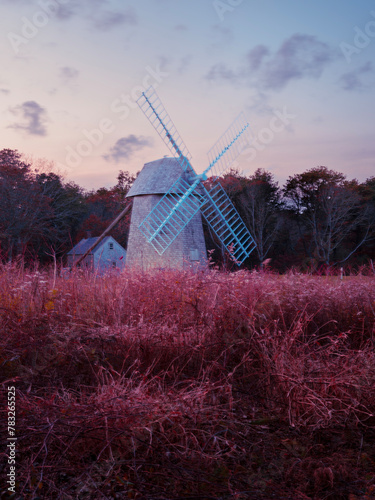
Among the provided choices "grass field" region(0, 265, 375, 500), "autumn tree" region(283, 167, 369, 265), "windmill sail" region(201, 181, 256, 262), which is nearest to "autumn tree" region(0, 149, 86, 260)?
"windmill sail" region(201, 181, 256, 262)

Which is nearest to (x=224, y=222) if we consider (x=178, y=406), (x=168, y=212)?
(x=168, y=212)

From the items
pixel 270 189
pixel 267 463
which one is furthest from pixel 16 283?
pixel 270 189

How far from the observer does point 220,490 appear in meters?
2.68

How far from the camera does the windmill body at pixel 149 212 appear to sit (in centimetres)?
1825

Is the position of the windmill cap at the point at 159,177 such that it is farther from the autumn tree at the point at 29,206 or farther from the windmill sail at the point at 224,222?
the autumn tree at the point at 29,206

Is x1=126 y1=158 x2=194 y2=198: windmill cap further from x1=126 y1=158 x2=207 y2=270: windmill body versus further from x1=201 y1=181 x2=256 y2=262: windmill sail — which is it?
x1=201 y1=181 x2=256 y2=262: windmill sail

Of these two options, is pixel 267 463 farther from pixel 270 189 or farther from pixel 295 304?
pixel 270 189

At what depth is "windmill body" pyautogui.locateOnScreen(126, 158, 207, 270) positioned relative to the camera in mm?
18250

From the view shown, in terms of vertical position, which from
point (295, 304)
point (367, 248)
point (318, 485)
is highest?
point (367, 248)

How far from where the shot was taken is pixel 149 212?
60.2 feet

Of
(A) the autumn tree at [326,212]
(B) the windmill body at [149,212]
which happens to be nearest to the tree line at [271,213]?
(A) the autumn tree at [326,212]

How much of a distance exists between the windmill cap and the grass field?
12299 mm

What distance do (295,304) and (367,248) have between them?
921 inches

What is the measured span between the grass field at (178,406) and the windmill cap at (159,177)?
12.3 meters
